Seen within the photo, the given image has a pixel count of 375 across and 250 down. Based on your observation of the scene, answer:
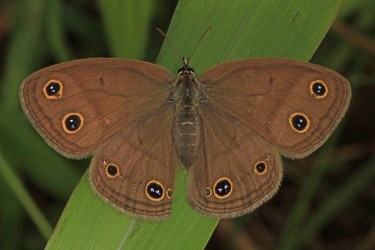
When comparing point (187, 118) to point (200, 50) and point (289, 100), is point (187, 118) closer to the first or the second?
point (200, 50)

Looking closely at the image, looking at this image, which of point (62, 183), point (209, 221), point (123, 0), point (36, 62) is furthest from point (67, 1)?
point (209, 221)

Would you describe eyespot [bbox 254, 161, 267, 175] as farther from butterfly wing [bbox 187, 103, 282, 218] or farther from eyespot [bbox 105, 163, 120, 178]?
eyespot [bbox 105, 163, 120, 178]

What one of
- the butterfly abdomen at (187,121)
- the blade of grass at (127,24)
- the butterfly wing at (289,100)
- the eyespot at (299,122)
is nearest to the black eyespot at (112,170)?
the butterfly abdomen at (187,121)

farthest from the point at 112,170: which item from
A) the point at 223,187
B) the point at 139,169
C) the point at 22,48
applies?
the point at 22,48

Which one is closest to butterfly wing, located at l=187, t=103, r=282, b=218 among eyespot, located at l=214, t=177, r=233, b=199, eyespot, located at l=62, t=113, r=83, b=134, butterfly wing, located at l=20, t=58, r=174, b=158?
eyespot, located at l=214, t=177, r=233, b=199

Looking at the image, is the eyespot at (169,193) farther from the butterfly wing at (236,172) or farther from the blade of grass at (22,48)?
the blade of grass at (22,48)

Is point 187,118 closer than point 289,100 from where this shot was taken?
No
